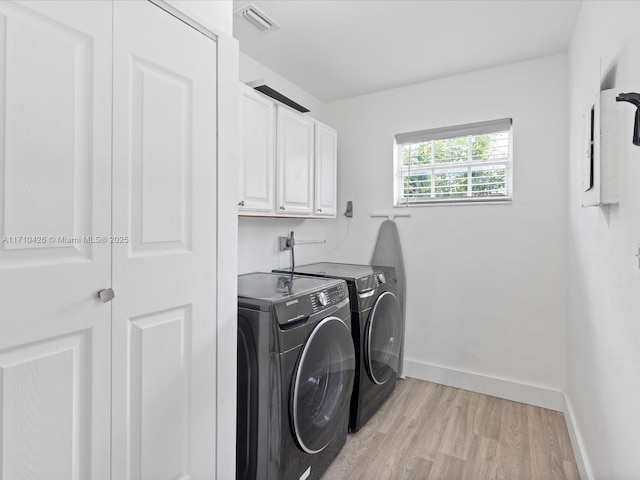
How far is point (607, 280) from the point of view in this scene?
133cm

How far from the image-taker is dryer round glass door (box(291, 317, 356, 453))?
158 centimetres

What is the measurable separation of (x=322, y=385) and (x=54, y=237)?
53.3 inches

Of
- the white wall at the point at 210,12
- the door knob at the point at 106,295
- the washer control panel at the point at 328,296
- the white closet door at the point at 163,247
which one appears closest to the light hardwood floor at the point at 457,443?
the washer control panel at the point at 328,296

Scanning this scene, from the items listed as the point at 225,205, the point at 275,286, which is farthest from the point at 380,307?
A: the point at 225,205

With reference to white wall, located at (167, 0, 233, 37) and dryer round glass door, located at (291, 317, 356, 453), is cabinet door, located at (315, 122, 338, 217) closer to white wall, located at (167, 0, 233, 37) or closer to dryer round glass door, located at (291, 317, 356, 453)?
dryer round glass door, located at (291, 317, 356, 453)

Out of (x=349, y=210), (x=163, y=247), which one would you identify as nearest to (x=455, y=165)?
(x=349, y=210)

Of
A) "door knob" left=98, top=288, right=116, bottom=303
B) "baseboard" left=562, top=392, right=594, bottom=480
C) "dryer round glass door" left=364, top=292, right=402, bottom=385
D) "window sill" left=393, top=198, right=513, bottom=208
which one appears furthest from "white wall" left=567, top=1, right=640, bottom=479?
"door knob" left=98, top=288, right=116, bottom=303

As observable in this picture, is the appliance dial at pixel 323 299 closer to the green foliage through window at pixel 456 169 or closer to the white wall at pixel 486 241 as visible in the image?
the white wall at pixel 486 241

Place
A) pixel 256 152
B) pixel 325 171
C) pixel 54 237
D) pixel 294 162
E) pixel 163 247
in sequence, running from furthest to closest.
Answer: pixel 325 171 → pixel 294 162 → pixel 256 152 → pixel 163 247 → pixel 54 237

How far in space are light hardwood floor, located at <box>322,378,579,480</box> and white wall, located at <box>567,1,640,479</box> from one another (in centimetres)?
23

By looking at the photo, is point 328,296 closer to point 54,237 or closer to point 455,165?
point 54,237

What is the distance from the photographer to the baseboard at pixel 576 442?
5.39ft

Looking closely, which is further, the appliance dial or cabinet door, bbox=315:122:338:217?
cabinet door, bbox=315:122:338:217

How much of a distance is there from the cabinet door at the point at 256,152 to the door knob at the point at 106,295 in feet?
3.31
